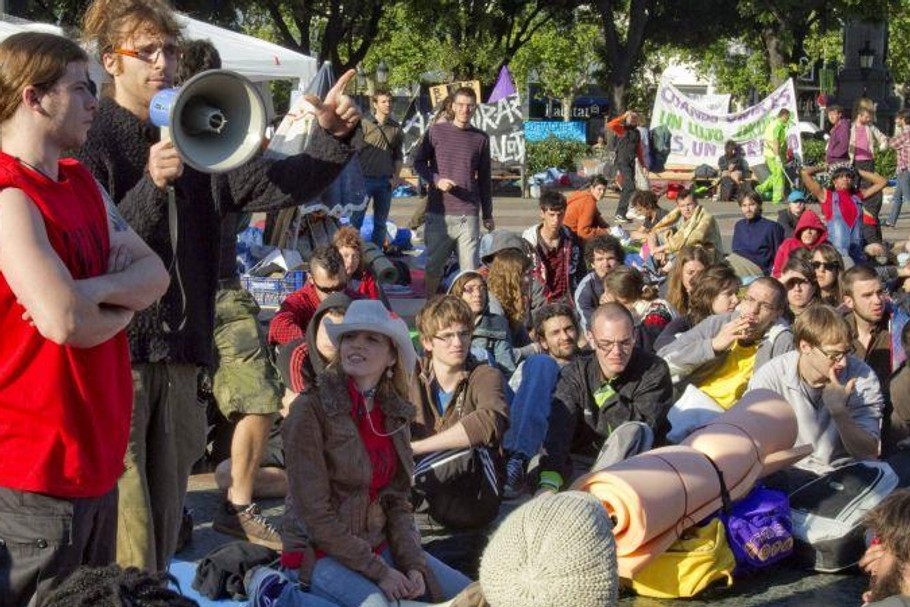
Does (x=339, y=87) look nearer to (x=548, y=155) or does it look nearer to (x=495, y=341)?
(x=495, y=341)

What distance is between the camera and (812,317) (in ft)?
20.8

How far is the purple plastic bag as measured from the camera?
5.53 metres

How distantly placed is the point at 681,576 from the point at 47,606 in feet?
11.4

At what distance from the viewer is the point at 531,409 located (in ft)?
21.3

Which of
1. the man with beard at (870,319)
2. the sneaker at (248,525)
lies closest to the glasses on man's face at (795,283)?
the man with beard at (870,319)

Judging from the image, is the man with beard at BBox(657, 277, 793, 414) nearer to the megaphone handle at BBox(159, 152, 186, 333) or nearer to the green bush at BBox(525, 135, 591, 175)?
the megaphone handle at BBox(159, 152, 186, 333)

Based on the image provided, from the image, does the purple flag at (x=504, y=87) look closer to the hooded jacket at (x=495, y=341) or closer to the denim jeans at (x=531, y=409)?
the hooded jacket at (x=495, y=341)

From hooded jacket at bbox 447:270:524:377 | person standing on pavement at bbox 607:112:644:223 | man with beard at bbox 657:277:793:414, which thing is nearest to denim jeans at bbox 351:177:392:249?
hooded jacket at bbox 447:270:524:377

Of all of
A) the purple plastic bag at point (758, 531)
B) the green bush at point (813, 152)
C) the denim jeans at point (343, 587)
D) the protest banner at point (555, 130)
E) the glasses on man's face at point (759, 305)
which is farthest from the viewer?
the protest banner at point (555, 130)

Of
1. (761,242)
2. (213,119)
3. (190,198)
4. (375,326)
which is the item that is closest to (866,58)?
(761,242)

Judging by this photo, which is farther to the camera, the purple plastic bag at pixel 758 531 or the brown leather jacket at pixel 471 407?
the brown leather jacket at pixel 471 407

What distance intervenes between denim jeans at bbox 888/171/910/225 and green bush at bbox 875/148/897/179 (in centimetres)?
823

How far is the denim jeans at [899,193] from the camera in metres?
20.2

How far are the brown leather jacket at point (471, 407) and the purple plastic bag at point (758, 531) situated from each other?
1076mm
